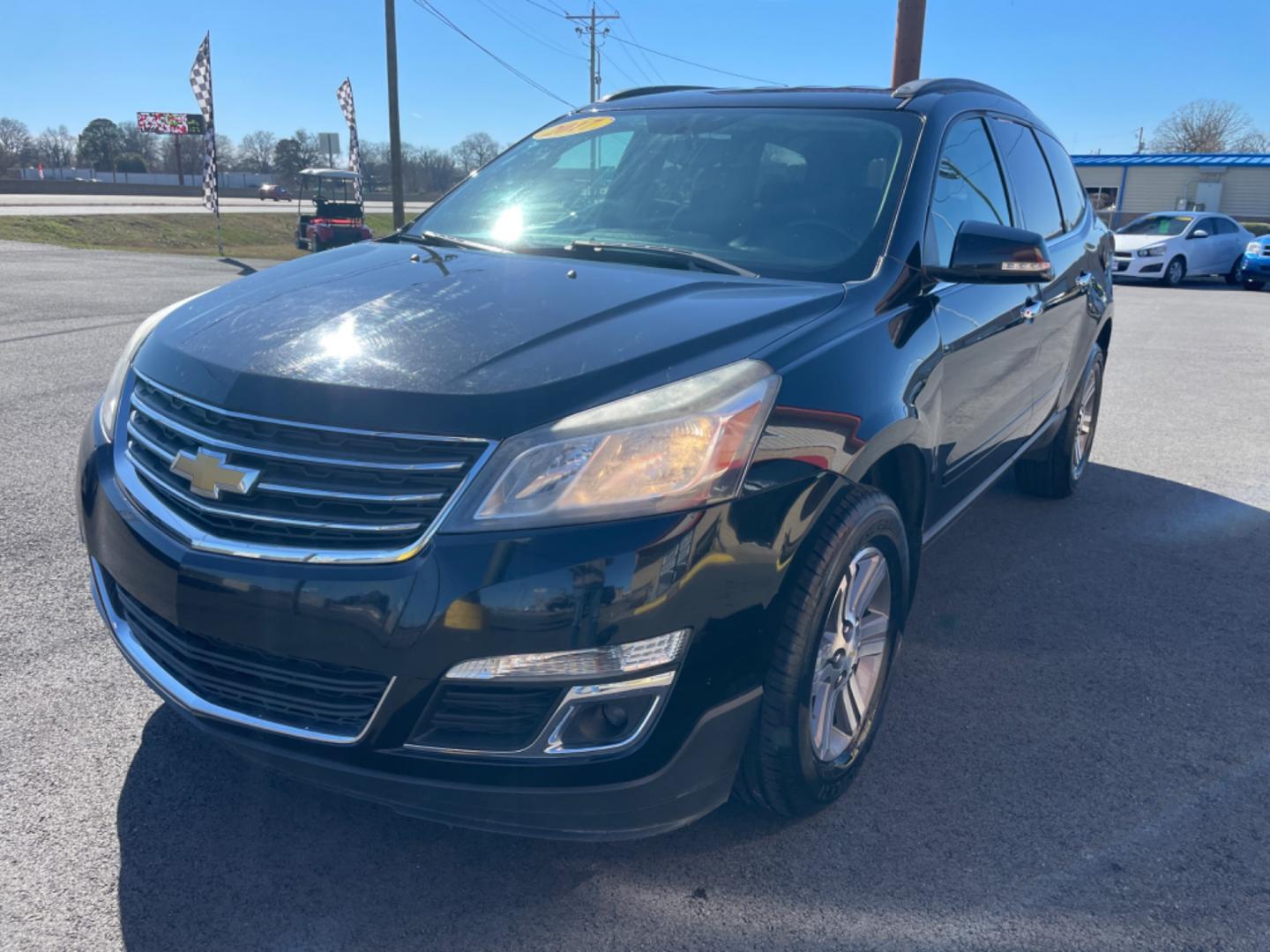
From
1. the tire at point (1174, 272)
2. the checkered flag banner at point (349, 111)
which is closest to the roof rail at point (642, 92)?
the tire at point (1174, 272)

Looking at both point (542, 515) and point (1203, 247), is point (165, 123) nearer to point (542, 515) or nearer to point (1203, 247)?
point (1203, 247)

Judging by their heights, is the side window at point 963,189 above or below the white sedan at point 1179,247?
above

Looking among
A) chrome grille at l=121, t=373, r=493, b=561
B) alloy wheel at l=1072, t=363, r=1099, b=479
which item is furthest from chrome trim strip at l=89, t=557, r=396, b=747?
alloy wheel at l=1072, t=363, r=1099, b=479

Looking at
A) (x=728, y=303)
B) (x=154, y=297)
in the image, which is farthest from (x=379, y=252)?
(x=154, y=297)

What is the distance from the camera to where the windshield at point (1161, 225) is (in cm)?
Result: 2150

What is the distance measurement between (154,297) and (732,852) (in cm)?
1210

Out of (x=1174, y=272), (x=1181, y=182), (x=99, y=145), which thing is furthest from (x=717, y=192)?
(x=99, y=145)

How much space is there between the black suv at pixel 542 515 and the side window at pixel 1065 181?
2.08 meters

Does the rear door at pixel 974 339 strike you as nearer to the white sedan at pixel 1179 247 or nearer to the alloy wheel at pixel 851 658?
the alloy wheel at pixel 851 658

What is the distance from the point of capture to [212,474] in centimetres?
212

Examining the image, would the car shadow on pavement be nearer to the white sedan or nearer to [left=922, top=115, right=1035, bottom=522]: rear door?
[left=922, top=115, right=1035, bottom=522]: rear door

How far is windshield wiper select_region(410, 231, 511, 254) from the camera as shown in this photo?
3.29 m

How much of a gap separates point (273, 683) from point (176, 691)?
0.93ft

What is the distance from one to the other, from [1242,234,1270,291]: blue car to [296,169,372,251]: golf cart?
61.1 ft
